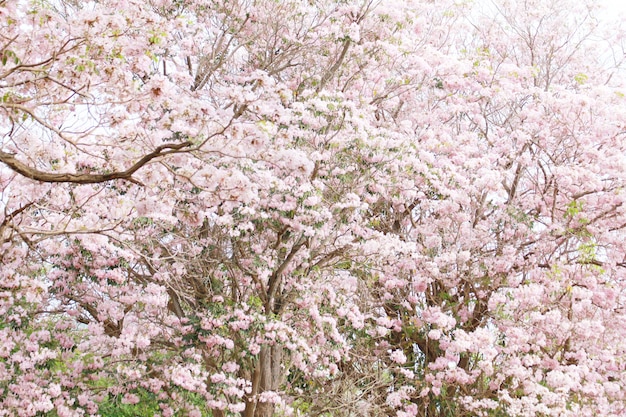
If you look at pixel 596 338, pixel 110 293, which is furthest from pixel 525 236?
pixel 110 293

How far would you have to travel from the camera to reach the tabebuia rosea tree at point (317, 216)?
6.76 metres

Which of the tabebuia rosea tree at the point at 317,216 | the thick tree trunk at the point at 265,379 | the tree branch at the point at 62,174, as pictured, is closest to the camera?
the tree branch at the point at 62,174

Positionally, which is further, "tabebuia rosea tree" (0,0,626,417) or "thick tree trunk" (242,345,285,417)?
"thick tree trunk" (242,345,285,417)

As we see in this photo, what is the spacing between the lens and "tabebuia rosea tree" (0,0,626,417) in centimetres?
676

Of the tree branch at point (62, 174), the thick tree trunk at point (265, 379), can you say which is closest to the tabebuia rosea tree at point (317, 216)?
the thick tree trunk at point (265, 379)

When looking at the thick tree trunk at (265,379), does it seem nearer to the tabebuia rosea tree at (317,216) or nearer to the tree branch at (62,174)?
the tabebuia rosea tree at (317,216)

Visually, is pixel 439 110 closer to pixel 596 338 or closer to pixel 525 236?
pixel 525 236

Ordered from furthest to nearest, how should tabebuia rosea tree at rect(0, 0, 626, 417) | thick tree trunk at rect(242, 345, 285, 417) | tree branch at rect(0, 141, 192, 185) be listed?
1. thick tree trunk at rect(242, 345, 285, 417)
2. tabebuia rosea tree at rect(0, 0, 626, 417)
3. tree branch at rect(0, 141, 192, 185)

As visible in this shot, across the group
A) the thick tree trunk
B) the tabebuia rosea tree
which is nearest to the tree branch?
the tabebuia rosea tree

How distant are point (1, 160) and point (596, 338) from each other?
327 inches

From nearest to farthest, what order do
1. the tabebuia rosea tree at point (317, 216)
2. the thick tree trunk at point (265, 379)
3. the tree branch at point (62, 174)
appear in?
the tree branch at point (62, 174), the tabebuia rosea tree at point (317, 216), the thick tree trunk at point (265, 379)

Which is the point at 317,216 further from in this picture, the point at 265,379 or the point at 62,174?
the point at 62,174

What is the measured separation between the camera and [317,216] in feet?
25.9

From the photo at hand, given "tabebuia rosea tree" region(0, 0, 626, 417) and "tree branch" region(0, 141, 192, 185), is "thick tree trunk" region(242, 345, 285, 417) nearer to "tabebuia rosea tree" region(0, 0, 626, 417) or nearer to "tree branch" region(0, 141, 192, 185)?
"tabebuia rosea tree" region(0, 0, 626, 417)
